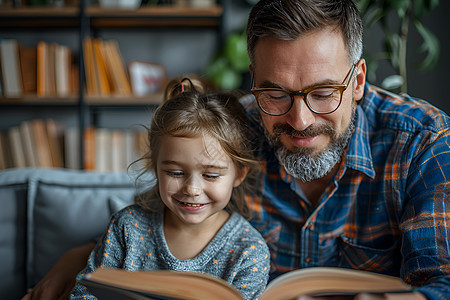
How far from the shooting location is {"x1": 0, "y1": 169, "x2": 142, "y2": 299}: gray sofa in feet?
4.90

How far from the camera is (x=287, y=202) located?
1265 millimetres

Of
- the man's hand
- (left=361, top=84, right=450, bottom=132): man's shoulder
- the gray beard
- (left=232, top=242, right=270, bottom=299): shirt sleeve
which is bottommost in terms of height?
the man's hand

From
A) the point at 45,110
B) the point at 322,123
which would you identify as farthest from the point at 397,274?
the point at 45,110

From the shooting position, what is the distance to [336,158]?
1.14 meters

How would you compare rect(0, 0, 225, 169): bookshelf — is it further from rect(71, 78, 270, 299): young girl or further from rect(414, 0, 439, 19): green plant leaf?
rect(71, 78, 270, 299): young girl

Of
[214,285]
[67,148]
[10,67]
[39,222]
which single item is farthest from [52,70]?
[214,285]

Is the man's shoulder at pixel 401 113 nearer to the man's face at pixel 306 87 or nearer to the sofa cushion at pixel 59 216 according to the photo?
the man's face at pixel 306 87

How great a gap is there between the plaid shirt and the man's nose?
0.60 feet

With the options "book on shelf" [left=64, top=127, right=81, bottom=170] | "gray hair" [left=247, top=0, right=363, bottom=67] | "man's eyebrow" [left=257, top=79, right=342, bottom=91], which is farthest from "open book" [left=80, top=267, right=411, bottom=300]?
"book on shelf" [left=64, top=127, right=81, bottom=170]

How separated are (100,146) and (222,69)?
3.23ft

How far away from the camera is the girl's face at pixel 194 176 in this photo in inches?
41.6

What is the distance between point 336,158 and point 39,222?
1049 mm

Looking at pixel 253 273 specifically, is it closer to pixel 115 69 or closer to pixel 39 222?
pixel 39 222

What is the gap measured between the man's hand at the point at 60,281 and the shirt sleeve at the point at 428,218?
0.87 metres
